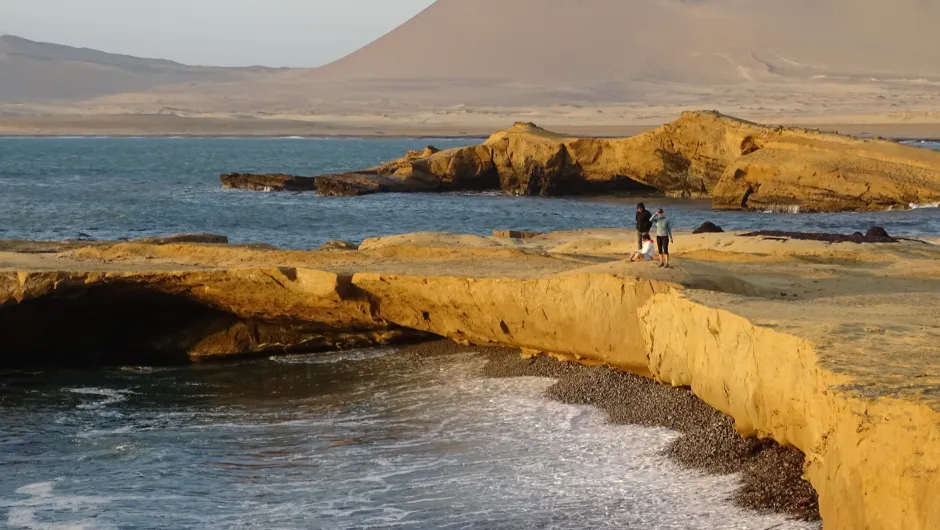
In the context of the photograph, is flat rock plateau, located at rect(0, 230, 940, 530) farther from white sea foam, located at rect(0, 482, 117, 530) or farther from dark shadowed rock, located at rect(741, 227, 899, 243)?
white sea foam, located at rect(0, 482, 117, 530)

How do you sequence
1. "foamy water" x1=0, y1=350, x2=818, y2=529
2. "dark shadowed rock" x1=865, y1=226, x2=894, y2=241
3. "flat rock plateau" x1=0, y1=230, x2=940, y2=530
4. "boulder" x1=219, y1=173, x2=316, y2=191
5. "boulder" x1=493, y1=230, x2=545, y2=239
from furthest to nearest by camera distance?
"boulder" x1=219, y1=173, x2=316, y2=191, "boulder" x1=493, y1=230, x2=545, y2=239, "dark shadowed rock" x1=865, y1=226, x2=894, y2=241, "foamy water" x1=0, y1=350, x2=818, y2=529, "flat rock plateau" x1=0, y1=230, x2=940, y2=530

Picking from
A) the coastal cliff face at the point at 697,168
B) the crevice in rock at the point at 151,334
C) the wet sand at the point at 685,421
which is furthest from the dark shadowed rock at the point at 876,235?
the coastal cliff face at the point at 697,168

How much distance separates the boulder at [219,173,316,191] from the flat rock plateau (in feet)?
98.2

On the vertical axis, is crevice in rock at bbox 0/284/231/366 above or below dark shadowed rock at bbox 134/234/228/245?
below

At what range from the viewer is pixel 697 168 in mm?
47375

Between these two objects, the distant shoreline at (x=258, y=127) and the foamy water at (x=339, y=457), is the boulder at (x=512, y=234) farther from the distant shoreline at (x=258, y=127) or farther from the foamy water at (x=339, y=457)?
the distant shoreline at (x=258, y=127)

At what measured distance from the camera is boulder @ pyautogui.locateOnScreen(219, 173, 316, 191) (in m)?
54.8

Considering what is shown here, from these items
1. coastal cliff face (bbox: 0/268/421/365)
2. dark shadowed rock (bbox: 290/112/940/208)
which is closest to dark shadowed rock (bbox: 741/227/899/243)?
coastal cliff face (bbox: 0/268/421/365)

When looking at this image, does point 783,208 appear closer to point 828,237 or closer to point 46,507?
point 828,237

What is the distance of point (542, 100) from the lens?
7441 inches

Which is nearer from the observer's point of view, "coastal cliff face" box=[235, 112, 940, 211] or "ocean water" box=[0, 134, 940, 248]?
"ocean water" box=[0, 134, 940, 248]

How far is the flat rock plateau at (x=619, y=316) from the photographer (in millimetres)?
10383

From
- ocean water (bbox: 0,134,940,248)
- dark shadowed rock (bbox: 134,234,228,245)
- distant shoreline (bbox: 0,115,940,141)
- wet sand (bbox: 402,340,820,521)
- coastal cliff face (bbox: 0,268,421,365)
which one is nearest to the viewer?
wet sand (bbox: 402,340,820,521)

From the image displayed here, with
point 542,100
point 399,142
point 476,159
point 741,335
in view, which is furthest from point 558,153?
point 542,100
